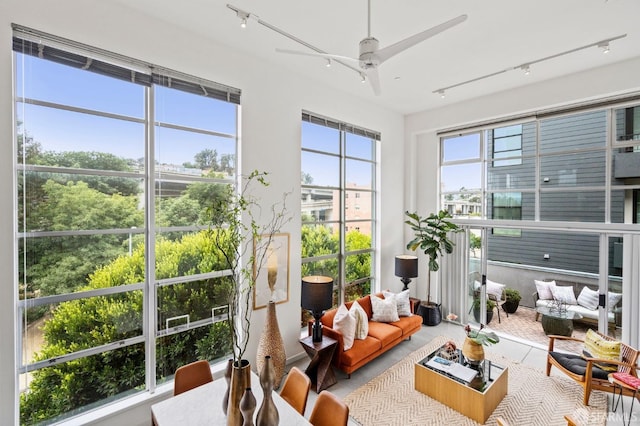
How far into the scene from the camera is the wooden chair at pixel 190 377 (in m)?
2.49

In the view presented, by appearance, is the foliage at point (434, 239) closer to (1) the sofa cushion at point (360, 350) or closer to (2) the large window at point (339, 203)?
(2) the large window at point (339, 203)

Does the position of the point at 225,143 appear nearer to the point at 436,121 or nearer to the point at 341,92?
the point at 341,92

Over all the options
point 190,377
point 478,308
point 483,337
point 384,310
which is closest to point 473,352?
point 483,337

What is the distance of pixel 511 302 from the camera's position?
609 centimetres


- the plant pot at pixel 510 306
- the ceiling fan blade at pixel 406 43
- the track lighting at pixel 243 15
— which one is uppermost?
the track lighting at pixel 243 15

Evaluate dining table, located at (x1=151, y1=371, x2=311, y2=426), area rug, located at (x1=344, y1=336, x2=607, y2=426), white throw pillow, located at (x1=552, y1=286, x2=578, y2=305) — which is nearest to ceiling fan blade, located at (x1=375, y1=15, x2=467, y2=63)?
dining table, located at (x1=151, y1=371, x2=311, y2=426)

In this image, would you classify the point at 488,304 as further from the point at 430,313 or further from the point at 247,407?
the point at 247,407

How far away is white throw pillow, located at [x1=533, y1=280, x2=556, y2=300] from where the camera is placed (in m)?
5.74

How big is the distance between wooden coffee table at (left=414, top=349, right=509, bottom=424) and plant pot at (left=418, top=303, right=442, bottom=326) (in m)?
1.89

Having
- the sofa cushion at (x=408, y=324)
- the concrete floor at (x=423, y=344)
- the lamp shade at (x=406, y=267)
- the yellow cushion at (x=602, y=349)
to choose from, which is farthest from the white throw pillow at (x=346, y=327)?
the yellow cushion at (x=602, y=349)

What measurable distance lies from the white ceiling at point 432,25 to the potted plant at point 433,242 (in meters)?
2.43

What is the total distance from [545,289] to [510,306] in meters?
0.73

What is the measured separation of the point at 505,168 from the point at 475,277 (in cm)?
208

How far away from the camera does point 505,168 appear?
17.3 feet
